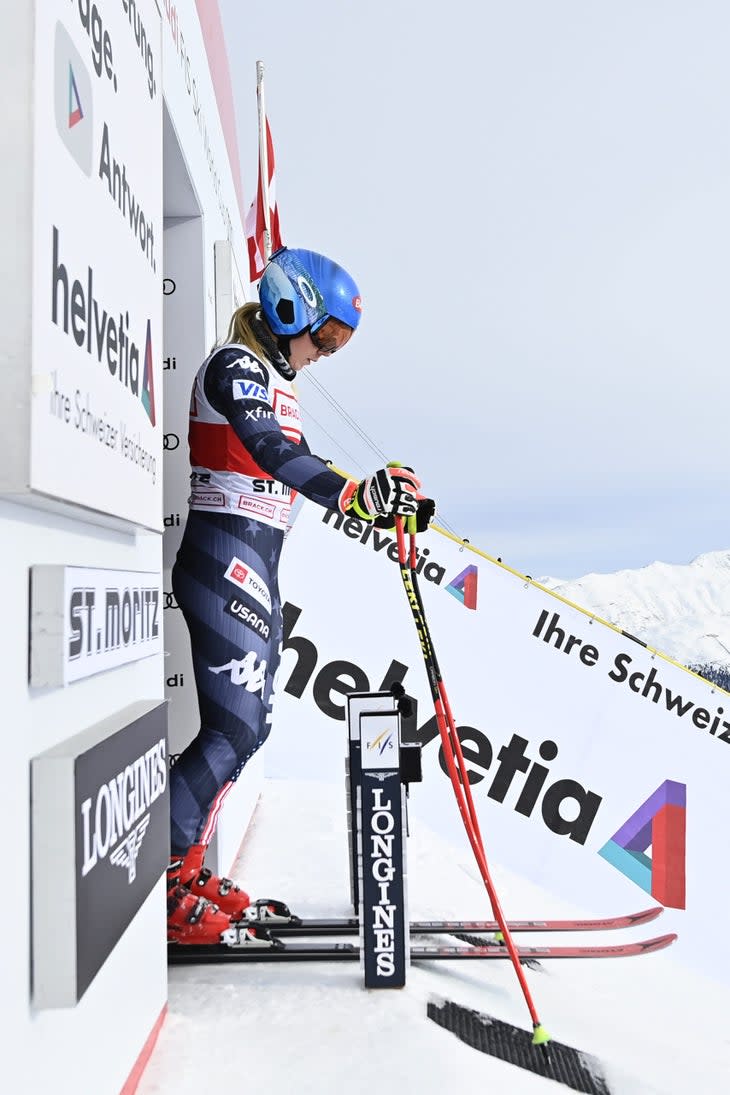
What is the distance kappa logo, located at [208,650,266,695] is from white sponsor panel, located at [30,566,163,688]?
54 cm

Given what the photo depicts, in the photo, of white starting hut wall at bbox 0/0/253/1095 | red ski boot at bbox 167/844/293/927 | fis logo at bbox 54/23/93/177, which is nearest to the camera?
white starting hut wall at bbox 0/0/253/1095

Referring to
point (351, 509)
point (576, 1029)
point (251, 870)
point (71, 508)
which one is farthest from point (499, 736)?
point (71, 508)

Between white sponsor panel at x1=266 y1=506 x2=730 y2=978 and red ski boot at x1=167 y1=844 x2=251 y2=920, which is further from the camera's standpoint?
white sponsor panel at x1=266 y1=506 x2=730 y2=978

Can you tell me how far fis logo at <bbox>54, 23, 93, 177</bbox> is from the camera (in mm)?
1050

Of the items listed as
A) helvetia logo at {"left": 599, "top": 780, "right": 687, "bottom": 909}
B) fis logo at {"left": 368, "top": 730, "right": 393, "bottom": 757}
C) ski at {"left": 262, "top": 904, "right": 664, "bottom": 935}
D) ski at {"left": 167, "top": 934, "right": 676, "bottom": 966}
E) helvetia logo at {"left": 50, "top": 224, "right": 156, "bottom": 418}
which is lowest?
helvetia logo at {"left": 599, "top": 780, "right": 687, "bottom": 909}

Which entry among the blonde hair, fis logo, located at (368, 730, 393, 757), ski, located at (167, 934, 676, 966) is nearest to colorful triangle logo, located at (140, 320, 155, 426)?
the blonde hair

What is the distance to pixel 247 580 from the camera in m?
2.18

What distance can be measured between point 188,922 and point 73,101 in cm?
200

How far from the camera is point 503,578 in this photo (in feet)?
14.9

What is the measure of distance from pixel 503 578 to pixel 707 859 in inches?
75.8

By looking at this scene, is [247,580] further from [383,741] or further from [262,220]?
[262,220]

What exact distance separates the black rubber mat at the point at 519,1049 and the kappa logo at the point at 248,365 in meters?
1.68

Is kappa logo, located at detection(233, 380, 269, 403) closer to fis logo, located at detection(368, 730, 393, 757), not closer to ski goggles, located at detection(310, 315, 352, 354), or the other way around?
ski goggles, located at detection(310, 315, 352, 354)

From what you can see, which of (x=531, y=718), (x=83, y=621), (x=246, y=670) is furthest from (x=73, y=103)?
(x=531, y=718)
